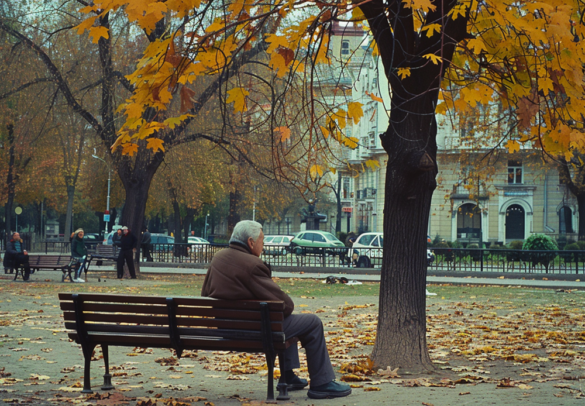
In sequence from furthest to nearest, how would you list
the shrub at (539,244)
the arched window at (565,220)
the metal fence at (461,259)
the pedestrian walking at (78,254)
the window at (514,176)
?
1. the window at (514,176)
2. the arched window at (565,220)
3. the shrub at (539,244)
4. the metal fence at (461,259)
5. the pedestrian walking at (78,254)

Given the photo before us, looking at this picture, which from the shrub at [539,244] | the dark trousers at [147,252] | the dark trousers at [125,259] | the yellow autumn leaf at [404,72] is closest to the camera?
the yellow autumn leaf at [404,72]

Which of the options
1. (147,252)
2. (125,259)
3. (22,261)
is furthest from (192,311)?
(147,252)

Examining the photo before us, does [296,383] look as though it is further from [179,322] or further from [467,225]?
[467,225]

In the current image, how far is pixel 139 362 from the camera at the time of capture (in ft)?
26.6

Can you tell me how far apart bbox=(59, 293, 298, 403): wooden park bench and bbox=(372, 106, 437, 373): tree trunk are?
65.7 inches

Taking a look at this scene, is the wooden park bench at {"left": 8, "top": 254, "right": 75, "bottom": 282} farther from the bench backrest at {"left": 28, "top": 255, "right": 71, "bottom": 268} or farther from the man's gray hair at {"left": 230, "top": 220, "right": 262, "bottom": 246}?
the man's gray hair at {"left": 230, "top": 220, "right": 262, "bottom": 246}

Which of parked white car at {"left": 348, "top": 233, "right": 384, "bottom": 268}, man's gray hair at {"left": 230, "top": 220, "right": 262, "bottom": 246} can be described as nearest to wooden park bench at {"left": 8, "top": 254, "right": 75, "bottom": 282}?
parked white car at {"left": 348, "top": 233, "right": 384, "bottom": 268}

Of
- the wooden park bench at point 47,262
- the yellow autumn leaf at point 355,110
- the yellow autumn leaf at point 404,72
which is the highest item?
the yellow autumn leaf at point 404,72

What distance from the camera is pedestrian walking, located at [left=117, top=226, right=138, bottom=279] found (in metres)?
23.3

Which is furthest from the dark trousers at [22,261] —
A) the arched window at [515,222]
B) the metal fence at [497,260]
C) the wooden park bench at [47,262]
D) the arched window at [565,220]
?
the arched window at [515,222]

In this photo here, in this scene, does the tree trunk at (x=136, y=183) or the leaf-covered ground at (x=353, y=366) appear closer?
the leaf-covered ground at (x=353, y=366)

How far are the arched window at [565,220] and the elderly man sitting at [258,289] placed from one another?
181 feet

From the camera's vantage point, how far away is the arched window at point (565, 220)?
57625 mm

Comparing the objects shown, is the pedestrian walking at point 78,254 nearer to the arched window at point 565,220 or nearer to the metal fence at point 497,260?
the metal fence at point 497,260
